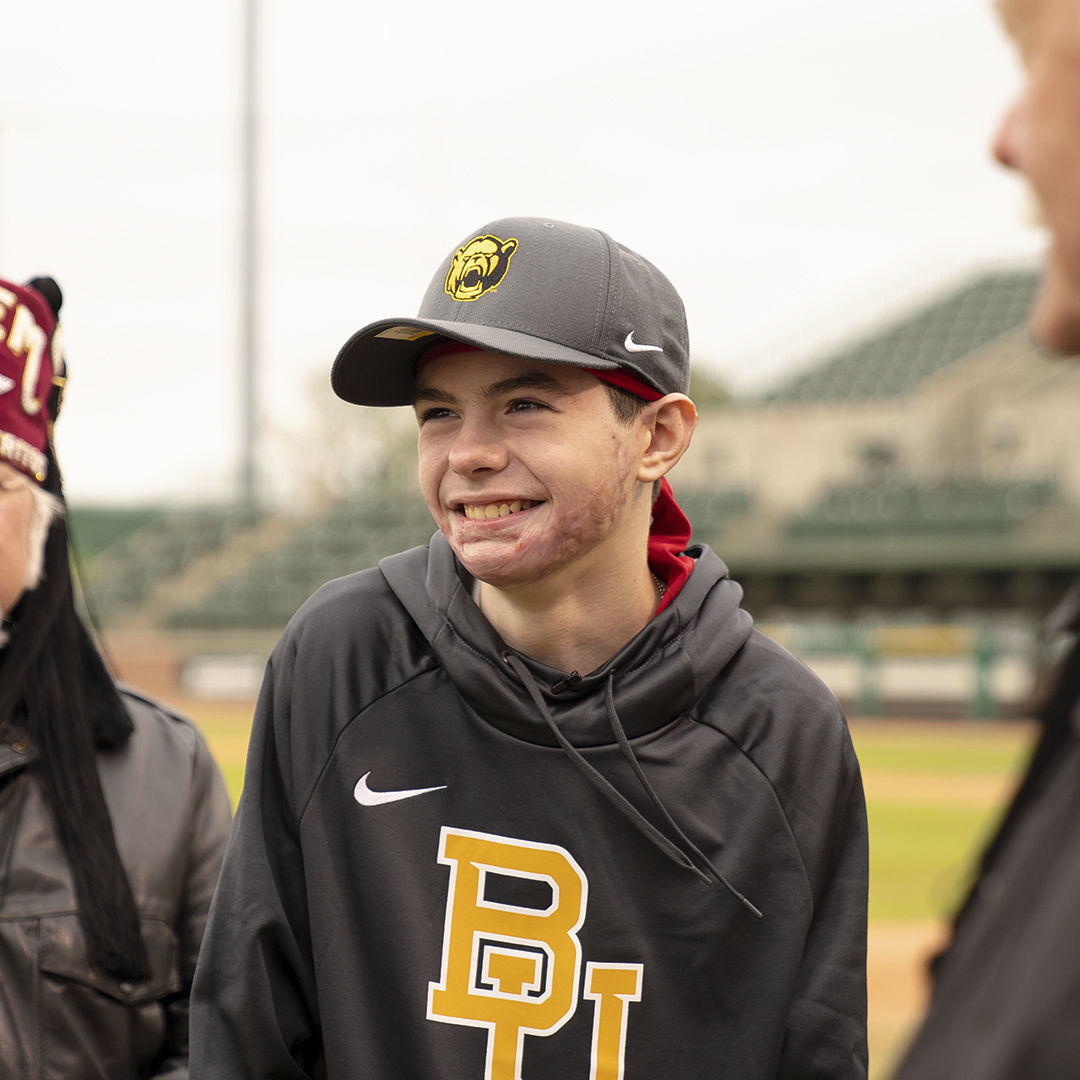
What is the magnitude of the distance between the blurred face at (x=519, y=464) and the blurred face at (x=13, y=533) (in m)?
0.71

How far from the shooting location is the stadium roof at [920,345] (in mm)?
36781

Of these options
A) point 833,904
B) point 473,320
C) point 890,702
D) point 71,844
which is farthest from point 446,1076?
point 890,702

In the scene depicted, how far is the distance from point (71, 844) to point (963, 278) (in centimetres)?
4319

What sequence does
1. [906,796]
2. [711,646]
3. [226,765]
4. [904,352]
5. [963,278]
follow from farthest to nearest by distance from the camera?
[963,278], [904,352], [226,765], [906,796], [711,646]

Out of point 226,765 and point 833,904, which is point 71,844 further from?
point 226,765

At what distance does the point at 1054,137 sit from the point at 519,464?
110cm

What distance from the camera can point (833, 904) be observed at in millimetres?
2027

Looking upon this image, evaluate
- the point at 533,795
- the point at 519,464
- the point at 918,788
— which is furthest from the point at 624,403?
the point at 918,788

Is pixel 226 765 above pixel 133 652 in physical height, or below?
above

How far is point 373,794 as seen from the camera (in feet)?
6.64

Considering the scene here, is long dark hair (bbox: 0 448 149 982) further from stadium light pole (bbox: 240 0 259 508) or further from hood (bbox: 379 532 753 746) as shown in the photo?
stadium light pole (bbox: 240 0 259 508)

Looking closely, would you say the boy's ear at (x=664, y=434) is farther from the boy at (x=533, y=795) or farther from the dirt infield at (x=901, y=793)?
the dirt infield at (x=901, y=793)

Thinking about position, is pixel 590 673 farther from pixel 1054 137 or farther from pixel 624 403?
pixel 1054 137

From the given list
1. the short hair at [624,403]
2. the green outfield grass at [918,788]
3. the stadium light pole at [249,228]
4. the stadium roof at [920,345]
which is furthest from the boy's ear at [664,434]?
the stadium roof at [920,345]
